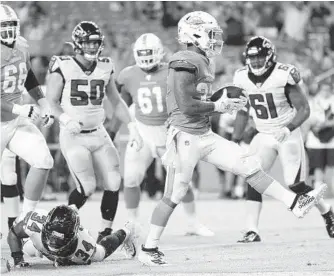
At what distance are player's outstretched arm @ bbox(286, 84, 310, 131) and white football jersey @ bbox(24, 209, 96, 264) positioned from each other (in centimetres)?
234

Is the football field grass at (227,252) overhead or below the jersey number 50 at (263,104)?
below

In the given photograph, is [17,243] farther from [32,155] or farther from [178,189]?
[178,189]

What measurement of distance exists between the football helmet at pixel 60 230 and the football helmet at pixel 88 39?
5.95ft

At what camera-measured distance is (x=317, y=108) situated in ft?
41.7

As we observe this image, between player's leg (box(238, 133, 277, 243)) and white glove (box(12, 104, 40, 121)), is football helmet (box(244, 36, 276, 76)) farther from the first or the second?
white glove (box(12, 104, 40, 121))

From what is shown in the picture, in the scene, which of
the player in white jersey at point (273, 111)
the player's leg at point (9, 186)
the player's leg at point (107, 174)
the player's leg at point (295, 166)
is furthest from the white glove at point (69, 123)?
the player's leg at point (295, 166)

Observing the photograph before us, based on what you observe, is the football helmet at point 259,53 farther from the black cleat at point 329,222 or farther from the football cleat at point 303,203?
the football cleat at point 303,203

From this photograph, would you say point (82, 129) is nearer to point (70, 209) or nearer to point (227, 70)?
point (70, 209)

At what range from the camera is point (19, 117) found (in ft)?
23.5

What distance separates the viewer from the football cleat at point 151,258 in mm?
6344

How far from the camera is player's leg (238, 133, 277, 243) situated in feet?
26.5

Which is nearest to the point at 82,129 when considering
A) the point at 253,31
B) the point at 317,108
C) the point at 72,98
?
the point at 72,98

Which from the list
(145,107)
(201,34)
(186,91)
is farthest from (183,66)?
(145,107)

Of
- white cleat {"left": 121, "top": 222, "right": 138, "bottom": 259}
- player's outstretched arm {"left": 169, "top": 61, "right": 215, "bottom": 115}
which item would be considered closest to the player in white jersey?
white cleat {"left": 121, "top": 222, "right": 138, "bottom": 259}
